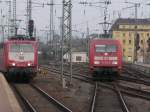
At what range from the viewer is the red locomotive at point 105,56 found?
124 feet

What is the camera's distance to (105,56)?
3797 centimetres

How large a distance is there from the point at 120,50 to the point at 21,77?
7446mm

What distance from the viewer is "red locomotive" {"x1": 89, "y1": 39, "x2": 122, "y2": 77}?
124 ft

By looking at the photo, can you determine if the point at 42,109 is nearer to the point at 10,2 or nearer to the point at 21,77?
the point at 21,77

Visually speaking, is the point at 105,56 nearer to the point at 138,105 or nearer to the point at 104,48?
the point at 104,48

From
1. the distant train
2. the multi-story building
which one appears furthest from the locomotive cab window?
the multi-story building

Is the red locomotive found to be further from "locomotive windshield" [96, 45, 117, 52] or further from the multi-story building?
the multi-story building

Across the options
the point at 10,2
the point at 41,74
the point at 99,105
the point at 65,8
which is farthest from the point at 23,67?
the point at 10,2

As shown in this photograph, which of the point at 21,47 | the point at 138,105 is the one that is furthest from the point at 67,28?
the point at 138,105

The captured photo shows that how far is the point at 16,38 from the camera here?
36.0 metres

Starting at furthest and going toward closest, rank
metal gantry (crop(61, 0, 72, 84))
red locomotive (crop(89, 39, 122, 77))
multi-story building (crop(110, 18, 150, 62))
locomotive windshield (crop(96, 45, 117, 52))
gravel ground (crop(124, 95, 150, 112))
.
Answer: multi-story building (crop(110, 18, 150, 62)) < locomotive windshield (crop(96, 45, 117, 52)) < red locomotive (crop(89, 39, 122, 77)) < metal gantry (crop(61, 0, 72, 84)) < gravel ground (crop(124, 95, 150, 112))

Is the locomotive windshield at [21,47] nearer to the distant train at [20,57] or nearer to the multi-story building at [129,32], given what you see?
the distant train at [20,57]

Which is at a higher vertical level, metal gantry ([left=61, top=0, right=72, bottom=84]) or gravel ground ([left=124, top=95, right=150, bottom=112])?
metal gantry ([left=61, top=0, right=72, bottom=84])

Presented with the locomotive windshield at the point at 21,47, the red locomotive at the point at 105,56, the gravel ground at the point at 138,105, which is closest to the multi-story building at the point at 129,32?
the red locomotive at the point at 105,56
